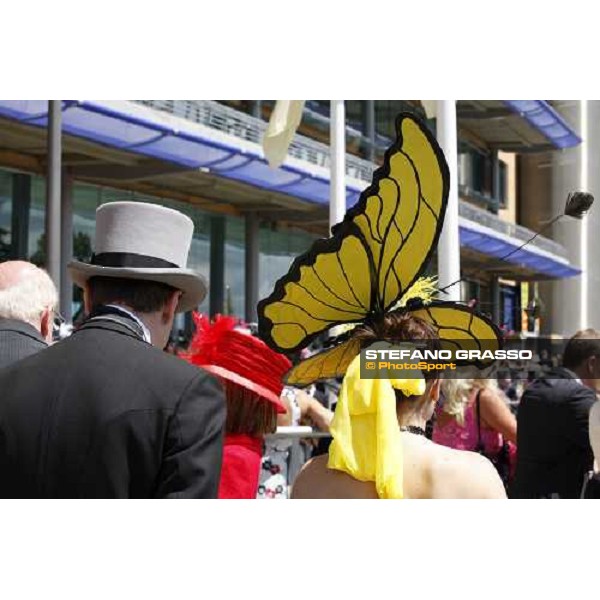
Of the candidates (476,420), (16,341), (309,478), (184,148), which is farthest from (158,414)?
(184,148)

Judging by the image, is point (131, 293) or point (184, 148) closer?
point (131, 293)

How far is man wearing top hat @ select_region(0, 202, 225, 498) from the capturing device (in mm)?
2002

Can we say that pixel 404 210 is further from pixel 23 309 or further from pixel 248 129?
pixel 248 129

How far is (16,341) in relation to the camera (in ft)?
10.3

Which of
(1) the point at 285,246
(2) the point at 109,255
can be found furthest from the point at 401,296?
(1) the point at 285,246

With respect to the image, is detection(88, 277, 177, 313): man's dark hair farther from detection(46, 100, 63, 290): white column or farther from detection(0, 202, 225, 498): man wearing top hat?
detection(46, 100, 63, 290): white column

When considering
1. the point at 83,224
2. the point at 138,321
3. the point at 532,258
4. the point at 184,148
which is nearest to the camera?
the point at 138,321

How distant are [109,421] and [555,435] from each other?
2.22 meters

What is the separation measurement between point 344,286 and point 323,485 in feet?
2.21

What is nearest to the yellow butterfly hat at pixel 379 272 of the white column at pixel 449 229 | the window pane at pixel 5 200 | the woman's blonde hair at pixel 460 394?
the white column at pixel 449 229

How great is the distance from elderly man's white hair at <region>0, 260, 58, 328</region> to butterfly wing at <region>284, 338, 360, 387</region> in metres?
0.94

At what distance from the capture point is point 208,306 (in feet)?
36.3

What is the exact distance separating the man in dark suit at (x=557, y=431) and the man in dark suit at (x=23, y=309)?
5.89ft
